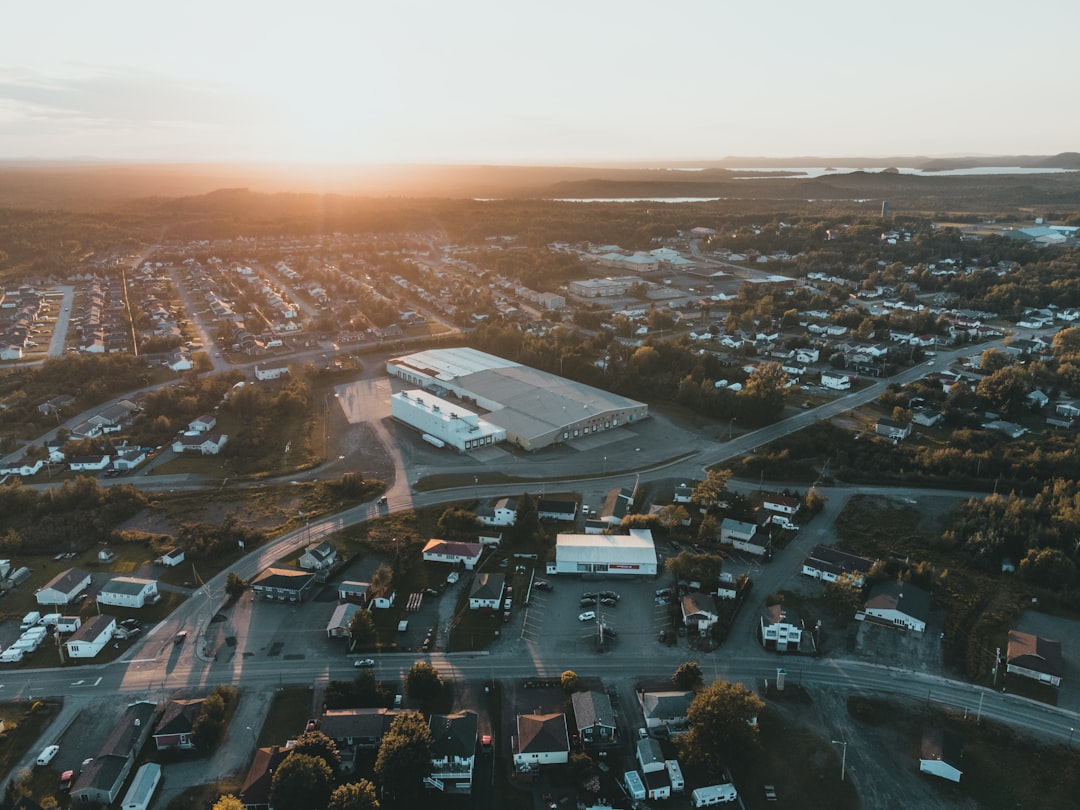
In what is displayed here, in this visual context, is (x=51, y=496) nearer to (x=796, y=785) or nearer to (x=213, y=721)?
(x=213, y=721)

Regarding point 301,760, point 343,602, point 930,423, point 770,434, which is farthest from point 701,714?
point 930,423

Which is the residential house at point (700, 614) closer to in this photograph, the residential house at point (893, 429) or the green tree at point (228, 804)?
the green tree at point (228, 804)

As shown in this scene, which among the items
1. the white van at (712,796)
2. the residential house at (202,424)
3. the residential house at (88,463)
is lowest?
the white van at (712,796)

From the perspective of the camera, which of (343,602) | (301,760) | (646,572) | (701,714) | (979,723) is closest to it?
(301,760)

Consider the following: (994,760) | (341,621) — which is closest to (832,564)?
(994,760)

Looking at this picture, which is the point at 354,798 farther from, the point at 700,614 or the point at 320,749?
the point at 700,614

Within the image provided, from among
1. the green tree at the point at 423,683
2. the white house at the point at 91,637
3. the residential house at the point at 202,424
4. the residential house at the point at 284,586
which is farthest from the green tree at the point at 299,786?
the residential house at the point at 202,424
